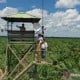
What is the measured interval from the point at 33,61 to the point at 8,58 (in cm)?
181

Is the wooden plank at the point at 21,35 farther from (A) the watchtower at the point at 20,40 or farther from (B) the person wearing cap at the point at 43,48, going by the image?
(B) the person wearing cap at the point at 43,48

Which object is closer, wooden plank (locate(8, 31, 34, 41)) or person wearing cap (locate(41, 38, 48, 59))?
person wearing cap (locate(41, 38, 48, 59))

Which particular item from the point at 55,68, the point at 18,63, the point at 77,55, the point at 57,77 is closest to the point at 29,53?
the point at 18,63

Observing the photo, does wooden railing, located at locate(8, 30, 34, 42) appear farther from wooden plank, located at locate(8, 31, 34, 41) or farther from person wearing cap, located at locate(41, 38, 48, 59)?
person wearing cap, located at locate(41, 38, 48, 59)

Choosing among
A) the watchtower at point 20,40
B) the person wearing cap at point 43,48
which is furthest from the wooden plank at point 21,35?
the person wearing cap at point 43,48

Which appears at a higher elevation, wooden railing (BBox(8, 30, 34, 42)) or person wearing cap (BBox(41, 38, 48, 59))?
wooden railing (BBox(8, 30, 34, 42))

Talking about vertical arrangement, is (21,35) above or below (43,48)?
above

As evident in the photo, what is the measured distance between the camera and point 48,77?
24094mm

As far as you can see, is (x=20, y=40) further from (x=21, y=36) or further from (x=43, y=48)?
(x=43, y=48)

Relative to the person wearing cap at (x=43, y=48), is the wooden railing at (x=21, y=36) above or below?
above

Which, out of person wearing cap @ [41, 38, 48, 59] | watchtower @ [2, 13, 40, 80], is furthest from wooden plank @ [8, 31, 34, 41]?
person wearing cap @ [41, 38, 48, 59]

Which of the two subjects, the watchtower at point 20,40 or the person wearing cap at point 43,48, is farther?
the watchtower at point 20,40

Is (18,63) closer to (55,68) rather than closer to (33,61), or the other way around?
(33,61)

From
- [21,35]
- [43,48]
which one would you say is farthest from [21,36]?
[43,48]
